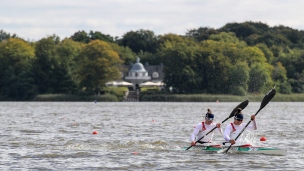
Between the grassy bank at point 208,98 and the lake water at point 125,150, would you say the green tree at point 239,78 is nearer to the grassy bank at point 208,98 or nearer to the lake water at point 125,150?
the grassy bank at point 208,98

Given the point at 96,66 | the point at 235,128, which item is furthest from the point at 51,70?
the point at 235,128

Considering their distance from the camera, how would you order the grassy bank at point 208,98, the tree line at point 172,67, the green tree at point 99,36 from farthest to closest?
the green tree at point 99,36 → the tree line at point 172,67 → the grassy bank at point 208,98

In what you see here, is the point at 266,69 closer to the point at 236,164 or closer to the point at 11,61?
the point at 11,61

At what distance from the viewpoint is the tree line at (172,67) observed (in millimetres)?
111375

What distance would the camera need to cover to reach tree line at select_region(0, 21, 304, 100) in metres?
111

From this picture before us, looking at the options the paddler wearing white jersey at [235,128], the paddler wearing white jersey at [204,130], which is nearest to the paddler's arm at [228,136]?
the paddler wearing white jersey at [235,128]

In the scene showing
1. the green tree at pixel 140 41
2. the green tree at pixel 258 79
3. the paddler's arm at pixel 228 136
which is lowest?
the paddler's arm at pixel 228 136

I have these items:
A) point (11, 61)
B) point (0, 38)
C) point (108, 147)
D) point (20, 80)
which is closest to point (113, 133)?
point (108, 147)

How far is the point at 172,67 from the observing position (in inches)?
4601

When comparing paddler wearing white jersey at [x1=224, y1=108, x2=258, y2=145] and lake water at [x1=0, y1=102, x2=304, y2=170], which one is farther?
paddler wearing white jersey at [x1=224, y1=108, x2=258, y2=145]

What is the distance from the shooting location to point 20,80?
119438 millimetres

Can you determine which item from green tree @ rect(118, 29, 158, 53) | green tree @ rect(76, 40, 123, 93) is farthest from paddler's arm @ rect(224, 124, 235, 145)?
green tree @ rect(118, 29, 158, 53)

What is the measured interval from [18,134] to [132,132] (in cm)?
543

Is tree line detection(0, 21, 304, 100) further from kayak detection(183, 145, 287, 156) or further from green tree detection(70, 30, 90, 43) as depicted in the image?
kayak detection(183, 145, 287, 156)
